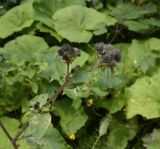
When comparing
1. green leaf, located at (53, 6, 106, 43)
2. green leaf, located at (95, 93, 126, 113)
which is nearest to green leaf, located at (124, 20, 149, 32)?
green leaf, located at (53, 6, 106, 43)

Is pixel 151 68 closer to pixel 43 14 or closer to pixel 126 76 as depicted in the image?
pixel 126 76

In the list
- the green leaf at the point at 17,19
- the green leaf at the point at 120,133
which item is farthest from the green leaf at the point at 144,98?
the green leaf at the point at 17,19

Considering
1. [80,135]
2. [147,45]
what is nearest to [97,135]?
[80,135]

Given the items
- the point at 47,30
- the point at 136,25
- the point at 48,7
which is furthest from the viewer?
the point at 48,7

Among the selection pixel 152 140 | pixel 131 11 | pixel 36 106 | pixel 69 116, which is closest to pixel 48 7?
pixel 131 11

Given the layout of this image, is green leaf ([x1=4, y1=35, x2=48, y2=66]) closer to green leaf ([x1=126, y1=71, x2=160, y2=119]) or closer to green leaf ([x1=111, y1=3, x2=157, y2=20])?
green leaf ([x1=111, y1=3, x2=157, y2=20])

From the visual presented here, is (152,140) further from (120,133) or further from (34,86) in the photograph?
(34,86)
